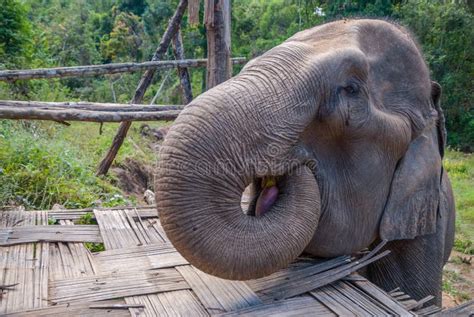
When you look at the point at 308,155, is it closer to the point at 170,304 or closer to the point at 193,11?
the point at 170,304

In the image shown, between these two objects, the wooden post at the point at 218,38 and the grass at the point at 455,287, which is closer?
the wooden post at the point at 218,38

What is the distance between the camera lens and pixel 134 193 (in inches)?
276

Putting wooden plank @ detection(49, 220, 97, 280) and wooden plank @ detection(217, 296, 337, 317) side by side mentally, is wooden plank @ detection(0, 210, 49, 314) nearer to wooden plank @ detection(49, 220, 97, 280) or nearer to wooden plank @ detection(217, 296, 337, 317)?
wooden plank @ detection(49, 220, 97, 280)

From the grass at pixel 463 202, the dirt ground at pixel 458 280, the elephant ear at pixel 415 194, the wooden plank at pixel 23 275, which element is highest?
the elephant ear at pixel 415 194

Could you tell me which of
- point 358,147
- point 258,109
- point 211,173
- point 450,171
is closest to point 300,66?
point 258,109

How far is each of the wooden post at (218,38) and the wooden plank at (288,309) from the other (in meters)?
2.92

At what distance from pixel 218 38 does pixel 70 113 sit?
1.75 meters

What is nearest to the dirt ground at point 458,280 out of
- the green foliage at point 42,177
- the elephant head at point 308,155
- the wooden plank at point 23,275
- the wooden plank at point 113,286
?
the elephant head at point 308,155

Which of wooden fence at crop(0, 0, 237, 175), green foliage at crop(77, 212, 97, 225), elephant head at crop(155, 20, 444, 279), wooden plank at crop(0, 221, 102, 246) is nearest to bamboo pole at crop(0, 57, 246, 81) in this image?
wooden fence at crop(0, 0, 237, 175)

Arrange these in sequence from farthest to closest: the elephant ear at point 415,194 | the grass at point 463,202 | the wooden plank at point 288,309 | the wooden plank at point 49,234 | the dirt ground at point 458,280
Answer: the grass at point 463,202
the dirt ground at point 458,280
the wooden plank at point 49,234
the elephant ear at point 415,194
the wooden plank at point 288,309

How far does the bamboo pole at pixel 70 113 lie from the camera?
9.59ft

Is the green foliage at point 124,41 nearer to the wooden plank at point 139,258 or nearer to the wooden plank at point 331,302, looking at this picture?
the wooden plank at point 139,258

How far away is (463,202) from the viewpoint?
289 inches

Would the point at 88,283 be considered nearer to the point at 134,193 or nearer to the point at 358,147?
the point at 358,147
